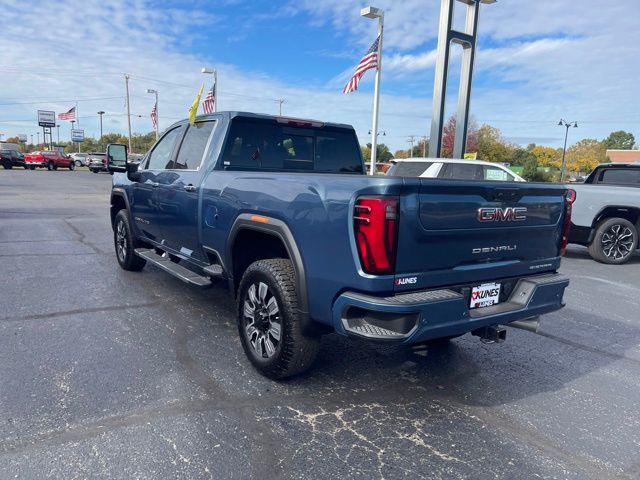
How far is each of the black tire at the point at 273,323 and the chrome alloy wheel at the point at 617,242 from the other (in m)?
7.67

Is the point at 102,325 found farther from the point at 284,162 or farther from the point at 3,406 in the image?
the point at 284,162

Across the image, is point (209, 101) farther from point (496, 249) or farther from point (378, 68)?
point (496, 249)

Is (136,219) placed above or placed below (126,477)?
above

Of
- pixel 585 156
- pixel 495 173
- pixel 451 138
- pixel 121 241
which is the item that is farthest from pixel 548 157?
pixel 121 241

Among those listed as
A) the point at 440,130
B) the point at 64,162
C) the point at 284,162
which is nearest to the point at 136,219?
the point at 284,162

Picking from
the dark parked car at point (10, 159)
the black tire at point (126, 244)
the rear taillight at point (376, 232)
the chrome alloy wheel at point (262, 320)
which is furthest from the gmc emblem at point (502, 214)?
the dark parked car at point (10, 159)

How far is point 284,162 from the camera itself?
15.9 ft

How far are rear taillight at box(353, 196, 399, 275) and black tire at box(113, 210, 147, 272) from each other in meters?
4.35

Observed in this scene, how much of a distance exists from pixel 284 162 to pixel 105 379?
2.54 metres

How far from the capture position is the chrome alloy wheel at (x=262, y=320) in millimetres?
3410

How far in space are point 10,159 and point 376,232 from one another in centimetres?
4318

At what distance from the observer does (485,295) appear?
3.23 meters

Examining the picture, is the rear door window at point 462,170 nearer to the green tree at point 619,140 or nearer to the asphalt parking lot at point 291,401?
the asphalt parking lot at point 291,401

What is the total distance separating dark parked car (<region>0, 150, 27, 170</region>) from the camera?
37.2 metres
